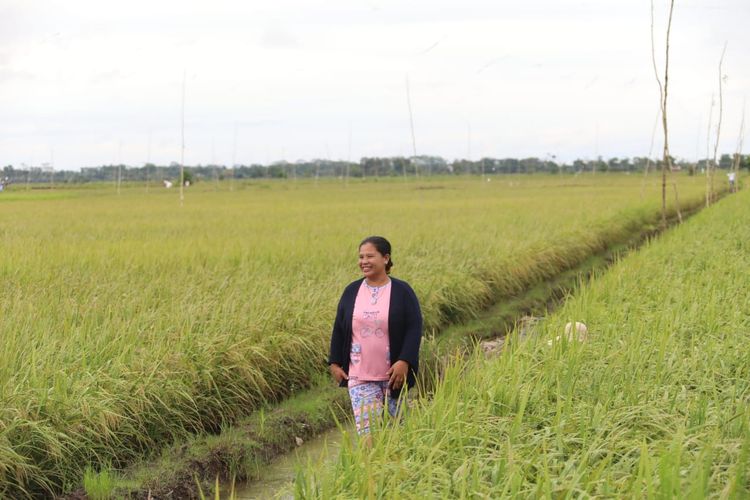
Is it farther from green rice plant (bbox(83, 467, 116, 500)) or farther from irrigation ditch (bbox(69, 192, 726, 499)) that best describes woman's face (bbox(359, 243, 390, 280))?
green rice plant (bbox(83, 467, 116, 500))

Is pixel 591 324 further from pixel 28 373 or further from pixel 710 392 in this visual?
pixel 28 373

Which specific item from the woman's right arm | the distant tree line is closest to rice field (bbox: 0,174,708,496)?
the woman's right arm

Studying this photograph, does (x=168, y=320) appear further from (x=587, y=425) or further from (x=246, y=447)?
(x=587, y=425)

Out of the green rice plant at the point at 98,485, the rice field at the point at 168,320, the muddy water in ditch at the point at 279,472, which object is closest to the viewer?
the green rice plant at the point at 98,485

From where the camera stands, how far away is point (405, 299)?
3.77 meters

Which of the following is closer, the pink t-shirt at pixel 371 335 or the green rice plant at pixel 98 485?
the pink t-shirt at pixel 371 335

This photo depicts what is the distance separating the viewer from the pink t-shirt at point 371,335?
12.3 ft

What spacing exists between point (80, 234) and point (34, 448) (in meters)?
8.86

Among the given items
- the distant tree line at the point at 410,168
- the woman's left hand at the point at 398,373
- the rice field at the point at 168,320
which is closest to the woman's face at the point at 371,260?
the woman's left hand at the point at 398,373

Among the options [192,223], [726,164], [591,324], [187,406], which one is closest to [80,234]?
[192,223]

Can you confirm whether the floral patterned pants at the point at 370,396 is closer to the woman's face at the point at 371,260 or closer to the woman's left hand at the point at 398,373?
the woman's left hand at the point at 398,373

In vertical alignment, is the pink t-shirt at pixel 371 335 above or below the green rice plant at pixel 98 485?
above

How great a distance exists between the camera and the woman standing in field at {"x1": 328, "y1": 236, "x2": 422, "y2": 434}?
12.2 feet

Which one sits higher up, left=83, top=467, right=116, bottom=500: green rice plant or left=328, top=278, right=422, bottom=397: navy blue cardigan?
left=328, top=278, right=422, bottom=397: navy blue cardigan
